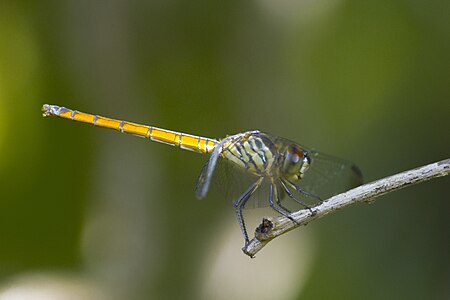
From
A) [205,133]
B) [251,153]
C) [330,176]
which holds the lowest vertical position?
[330,176]

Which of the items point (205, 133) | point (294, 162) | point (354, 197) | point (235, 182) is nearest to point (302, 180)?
point (294, 162)

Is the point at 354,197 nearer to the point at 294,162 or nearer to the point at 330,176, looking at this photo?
the point at 294,162

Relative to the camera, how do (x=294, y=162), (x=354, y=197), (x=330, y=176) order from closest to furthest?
1. (x=354, y=197)
2. (x=294, y=162)
3. (x=330, y=176)

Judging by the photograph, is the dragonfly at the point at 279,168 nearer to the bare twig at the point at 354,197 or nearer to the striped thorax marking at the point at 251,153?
the striped thorax marking at the point at 251,153

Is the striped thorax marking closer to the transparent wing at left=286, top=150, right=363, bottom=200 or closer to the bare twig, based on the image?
the transparent wing at left=286, top=150, right=363, bottom=200

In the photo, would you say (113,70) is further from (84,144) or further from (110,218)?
(110,218)

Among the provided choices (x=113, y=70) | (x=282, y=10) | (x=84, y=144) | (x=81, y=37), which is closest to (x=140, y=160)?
(x=84, y=144)

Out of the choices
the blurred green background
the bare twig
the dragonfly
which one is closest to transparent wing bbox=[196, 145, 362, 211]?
the dragonfly
